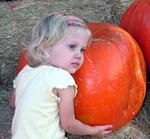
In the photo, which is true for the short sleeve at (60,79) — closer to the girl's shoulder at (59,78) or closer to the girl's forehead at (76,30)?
the girl's shoulder at (59,78)

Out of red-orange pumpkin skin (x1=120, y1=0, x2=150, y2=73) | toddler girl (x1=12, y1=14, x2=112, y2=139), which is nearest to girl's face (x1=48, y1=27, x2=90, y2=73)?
toddler girl (x1=12, y1=14, x2=112, y2=139)

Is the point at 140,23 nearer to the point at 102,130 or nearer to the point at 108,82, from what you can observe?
the point at 108,82

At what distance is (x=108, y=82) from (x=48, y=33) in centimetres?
47

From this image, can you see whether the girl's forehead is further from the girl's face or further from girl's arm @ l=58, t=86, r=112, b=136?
girl's arm @ l=58, t=86, r=112, b=136

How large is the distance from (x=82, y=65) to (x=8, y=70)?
948 mm

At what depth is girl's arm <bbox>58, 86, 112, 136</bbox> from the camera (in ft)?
8.57

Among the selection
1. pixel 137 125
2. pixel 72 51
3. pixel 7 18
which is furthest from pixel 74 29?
pixel 7 18

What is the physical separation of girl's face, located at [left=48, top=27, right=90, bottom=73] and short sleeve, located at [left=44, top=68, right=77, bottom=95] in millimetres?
56

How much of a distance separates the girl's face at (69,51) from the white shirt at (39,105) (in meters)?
0.05

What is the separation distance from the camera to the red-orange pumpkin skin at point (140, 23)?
334cm

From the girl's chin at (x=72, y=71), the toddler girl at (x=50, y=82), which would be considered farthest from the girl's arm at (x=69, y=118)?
the girl's chin at (x=72, y=71)

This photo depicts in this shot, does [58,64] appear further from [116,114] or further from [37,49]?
[116,114]

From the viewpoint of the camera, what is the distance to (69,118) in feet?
8.78

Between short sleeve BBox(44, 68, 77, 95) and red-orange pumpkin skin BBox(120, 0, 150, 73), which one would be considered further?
red-orange pumpkin skin BBox(120, 0, 150, 73)
